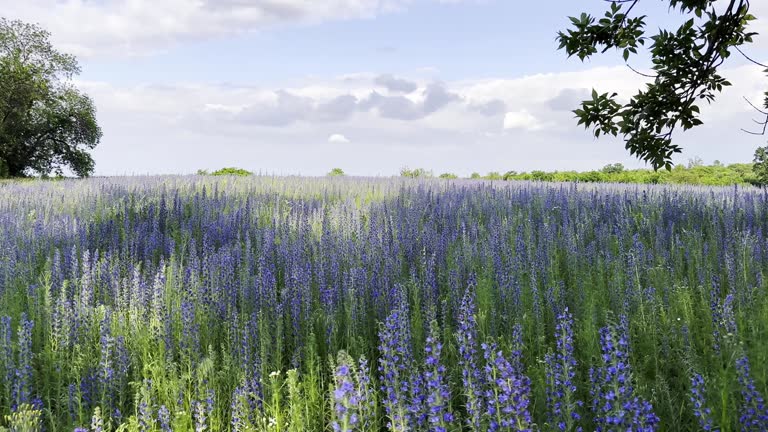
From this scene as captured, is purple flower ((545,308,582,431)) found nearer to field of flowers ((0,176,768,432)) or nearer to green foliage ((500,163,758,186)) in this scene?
field of flowers ((0,176,768,432))

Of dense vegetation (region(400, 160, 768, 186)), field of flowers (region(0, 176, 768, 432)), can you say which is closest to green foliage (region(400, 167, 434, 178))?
dense vegetation (region(400, 160, 768, 186))

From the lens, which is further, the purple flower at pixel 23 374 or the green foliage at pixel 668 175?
the green foliage at pixel 668 175

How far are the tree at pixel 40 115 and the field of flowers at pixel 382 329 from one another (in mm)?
24305

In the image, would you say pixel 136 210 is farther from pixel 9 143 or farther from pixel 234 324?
pixel 9 143

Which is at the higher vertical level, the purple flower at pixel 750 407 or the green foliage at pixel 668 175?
the green foliage at pixel 668 175

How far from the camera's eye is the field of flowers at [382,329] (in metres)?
2.44

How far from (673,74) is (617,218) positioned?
10.5 feet

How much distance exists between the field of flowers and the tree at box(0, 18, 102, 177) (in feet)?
79.7

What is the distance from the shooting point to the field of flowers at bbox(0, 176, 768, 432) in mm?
2439

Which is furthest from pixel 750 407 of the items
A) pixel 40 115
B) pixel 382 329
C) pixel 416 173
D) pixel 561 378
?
pixel 40 115

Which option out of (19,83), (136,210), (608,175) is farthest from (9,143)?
(608,175)

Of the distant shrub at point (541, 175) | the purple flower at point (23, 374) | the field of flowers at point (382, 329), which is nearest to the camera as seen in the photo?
the field of flowers at point (382, 329)

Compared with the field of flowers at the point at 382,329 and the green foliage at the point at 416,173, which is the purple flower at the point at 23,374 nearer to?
the field of flowers at the point at 382,329

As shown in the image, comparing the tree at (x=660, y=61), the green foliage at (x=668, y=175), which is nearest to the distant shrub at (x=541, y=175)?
the green foliage at (x=668, y=175)
